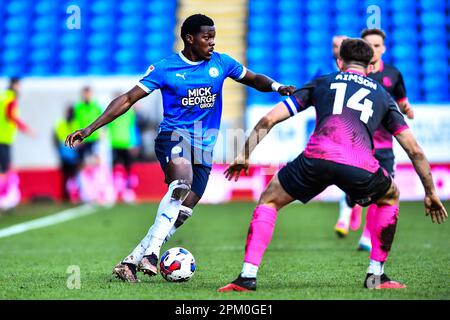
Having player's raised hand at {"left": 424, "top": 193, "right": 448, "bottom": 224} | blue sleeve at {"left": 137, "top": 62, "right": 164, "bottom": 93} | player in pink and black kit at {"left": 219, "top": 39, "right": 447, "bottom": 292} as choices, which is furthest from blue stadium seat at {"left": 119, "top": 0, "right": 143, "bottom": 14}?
player's raised hand at {"left": 424, "top": 193, "right": 448, "bottom": 224}

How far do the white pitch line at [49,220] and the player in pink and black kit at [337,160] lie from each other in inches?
268

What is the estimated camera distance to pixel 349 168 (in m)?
6.19

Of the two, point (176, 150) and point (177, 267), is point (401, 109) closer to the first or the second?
point (176, 150)

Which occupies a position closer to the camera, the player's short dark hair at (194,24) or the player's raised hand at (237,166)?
the player's raised hand at (237,166)

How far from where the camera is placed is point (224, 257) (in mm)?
9227

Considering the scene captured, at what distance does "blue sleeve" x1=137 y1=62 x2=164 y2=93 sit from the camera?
720cm

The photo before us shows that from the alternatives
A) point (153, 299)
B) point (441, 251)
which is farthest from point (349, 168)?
point (441, 251)

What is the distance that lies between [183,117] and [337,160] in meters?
1.69

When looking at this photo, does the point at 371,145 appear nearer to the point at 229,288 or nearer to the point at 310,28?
the point at 229,288

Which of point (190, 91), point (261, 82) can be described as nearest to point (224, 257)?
point (261, 82)

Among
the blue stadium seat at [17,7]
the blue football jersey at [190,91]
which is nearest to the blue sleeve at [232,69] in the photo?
the blue football jersey at [190,91]

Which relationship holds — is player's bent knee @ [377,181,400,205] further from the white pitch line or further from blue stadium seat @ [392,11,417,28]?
blue stadium seat @ [392,11,417,28]

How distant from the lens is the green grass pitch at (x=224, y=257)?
6.37 metres

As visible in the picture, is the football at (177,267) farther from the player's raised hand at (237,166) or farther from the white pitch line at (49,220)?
the white pitch line at (49,220)
